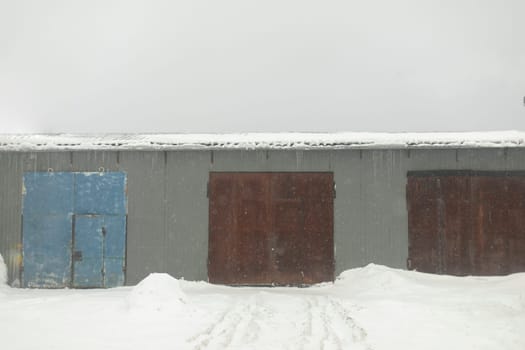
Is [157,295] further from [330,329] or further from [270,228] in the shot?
[270,228]

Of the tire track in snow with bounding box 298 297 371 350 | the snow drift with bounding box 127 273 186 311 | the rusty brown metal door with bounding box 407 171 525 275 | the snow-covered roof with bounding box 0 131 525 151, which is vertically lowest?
the tire track in snow with bounding box 298 297 371 350

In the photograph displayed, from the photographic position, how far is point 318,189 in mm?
13102

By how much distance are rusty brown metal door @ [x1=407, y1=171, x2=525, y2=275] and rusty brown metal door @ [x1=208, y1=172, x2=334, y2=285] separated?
2228mm

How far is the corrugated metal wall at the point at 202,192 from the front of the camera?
13.0 m

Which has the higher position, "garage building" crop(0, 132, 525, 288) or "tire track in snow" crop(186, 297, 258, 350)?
"garage building" crop(0, 132, 525, 288)

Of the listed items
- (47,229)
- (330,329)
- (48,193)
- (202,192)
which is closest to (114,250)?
(47,229)

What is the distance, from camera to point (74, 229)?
1320cm

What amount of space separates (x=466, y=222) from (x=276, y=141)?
16.9 feet

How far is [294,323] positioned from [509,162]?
7.84 m

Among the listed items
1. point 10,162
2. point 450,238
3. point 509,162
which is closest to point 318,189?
point 450,238

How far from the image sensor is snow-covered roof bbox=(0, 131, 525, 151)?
41.5ft

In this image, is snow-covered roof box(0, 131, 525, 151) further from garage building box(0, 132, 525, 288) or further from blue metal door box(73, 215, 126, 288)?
blue metal door box(73, 215, 126, 288)

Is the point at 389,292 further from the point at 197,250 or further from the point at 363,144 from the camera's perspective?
the point at 197,250

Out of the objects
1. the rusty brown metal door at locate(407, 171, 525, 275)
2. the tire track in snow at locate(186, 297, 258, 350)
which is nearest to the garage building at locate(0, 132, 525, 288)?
the rusty brown metal door at locate(407, 171, 525, 275)
